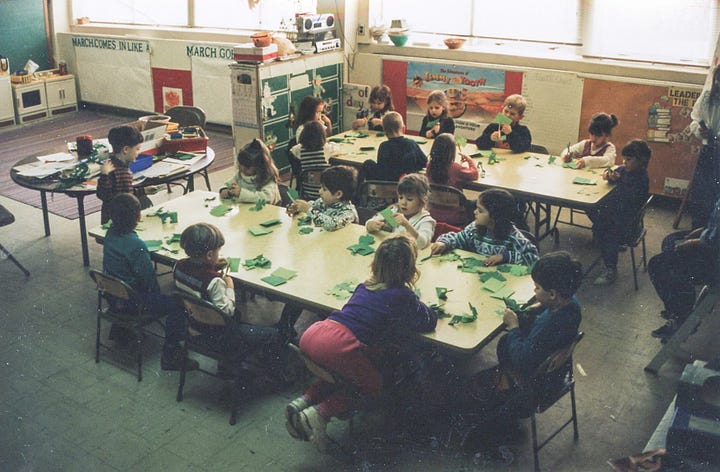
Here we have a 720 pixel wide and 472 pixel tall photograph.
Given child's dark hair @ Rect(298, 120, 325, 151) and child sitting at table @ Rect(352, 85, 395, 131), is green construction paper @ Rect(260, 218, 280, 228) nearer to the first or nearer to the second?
child's dark hair @ Rect(298, 120, 325, 151)

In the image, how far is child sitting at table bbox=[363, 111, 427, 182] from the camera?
588 cm

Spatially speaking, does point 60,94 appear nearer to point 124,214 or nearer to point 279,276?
point 124,214

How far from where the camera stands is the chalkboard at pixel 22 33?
1055 centimetres

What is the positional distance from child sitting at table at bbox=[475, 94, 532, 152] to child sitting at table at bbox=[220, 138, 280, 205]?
6.98ft

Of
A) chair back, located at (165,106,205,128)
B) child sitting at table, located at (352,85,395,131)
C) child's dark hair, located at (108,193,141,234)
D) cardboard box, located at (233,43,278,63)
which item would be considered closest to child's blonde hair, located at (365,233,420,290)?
child's dark hair, located at (108,193,141,234)

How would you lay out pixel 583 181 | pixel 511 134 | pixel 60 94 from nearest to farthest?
pixel 583 181
pixel 511 134
pixel 60 94

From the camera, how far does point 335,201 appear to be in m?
4.79

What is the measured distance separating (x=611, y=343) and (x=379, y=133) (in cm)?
312

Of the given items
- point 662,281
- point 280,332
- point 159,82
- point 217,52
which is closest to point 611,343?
point 662,281

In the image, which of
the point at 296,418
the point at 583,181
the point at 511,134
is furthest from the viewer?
the point at 511,134

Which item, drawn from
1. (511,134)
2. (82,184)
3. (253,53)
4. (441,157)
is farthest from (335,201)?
(253,53)

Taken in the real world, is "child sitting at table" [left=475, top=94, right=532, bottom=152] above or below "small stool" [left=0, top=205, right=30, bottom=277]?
above

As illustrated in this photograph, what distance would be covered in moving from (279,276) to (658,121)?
4.92m

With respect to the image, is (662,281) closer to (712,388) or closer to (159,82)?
(712,388)
